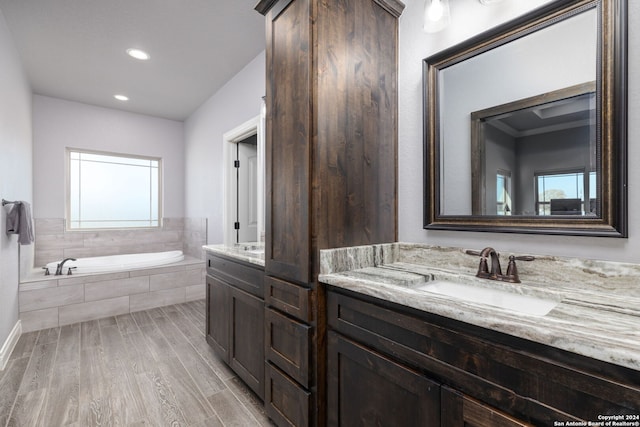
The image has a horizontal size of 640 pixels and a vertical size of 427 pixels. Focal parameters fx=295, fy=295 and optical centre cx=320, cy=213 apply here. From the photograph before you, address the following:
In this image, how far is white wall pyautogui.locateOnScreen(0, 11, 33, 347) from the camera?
94.8 inches

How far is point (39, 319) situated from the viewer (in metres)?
3.05

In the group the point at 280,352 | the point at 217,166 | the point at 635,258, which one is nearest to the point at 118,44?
the point at 217,166

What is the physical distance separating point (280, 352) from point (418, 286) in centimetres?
82

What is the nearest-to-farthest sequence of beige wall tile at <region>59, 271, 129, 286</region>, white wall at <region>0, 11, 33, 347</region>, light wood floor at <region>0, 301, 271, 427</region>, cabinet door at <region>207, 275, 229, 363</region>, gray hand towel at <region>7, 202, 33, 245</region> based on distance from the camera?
light wood floor at <region>0, 301, 271, 427</region>, cabinet door at <region>207, 275, 229, 363</region>, white wall at <region>0, 11, 33, 347</region>, gray hand towel at <region>7, 202, 33, 245</region>, beige wall tile at <region>59, 271, 129, 286</region>

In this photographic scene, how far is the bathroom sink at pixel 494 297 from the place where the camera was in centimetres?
104

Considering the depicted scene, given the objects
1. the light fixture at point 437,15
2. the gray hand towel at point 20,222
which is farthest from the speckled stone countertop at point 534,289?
the gray hand towel at point 20,222

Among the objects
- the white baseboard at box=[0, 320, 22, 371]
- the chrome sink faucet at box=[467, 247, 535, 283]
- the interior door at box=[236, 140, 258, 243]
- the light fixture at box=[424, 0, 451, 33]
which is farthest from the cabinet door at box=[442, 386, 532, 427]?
the white baseboard at box=[0, 320, 22, 371]

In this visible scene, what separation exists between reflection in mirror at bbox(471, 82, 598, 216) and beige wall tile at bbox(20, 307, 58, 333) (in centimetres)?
411

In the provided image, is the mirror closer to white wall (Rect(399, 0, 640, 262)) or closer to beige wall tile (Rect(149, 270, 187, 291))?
white wall (Rect(399, 0, 640, 262))

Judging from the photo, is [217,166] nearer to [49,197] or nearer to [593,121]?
[49,197]

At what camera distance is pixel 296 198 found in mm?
1458

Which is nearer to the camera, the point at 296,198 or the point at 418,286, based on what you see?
the point at 418,286

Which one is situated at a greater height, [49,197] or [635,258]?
[49,197]

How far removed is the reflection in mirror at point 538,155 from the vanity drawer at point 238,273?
1258mm
